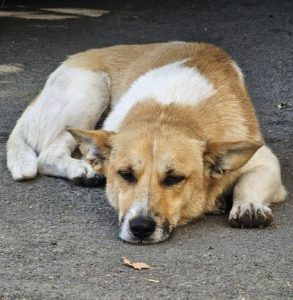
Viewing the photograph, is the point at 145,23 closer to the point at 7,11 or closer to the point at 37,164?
the point at 7,11

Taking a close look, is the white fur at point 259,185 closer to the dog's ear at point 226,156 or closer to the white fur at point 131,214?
the dog's ear at point 226,156

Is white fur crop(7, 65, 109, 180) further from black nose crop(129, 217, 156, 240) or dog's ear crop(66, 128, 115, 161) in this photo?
black nose crop(129, 217, 156, 240)

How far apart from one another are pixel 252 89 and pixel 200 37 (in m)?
2.80

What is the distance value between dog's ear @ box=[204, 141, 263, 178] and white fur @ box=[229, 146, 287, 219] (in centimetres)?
22

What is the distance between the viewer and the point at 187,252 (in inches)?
197

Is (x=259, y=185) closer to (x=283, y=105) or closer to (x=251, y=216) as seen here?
(x=251, y=216)

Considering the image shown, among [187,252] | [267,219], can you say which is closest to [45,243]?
[187,252]

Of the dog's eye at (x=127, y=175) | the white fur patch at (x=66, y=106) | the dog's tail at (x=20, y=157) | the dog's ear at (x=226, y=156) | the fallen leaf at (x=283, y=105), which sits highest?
the dog's ear at (x=226, y=156)

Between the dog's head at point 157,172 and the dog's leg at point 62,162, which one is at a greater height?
the dog's head at point 157,172

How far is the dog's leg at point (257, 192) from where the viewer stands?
5.43m

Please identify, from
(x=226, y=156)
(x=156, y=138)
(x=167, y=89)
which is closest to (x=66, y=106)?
(x=167, y=89)

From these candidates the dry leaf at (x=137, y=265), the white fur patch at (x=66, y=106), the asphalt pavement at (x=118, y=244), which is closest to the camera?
the asphalt pavement at (x=118, y=244)

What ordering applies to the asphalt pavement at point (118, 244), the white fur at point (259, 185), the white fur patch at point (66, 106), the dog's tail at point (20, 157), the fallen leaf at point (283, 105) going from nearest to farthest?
the asphalt pavement at point (118, 244), the white fur at point (259, 185), the dog's tail at point (20, 157), the white fur patch at point (66, 106), the fallen leaf at point (283, 105)

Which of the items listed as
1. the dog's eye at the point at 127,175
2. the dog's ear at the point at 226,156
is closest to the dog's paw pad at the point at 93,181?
the dog's eye at the point at 127,175
